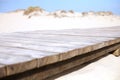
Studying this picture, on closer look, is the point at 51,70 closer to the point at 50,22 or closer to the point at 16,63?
the point at 16,63

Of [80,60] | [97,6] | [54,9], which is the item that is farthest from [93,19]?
[80,60]

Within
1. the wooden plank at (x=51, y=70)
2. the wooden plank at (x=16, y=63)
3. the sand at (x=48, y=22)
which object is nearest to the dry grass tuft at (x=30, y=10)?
the sand at (x=48, y=22)

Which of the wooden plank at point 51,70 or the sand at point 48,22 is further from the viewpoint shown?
the sand at point 48,22

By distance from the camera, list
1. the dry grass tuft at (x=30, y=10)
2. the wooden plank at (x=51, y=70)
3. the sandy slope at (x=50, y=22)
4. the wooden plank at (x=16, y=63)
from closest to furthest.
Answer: the wooden plank at (x=16, y=63) < the wooden plank at (x=51, y=70) < the sandy slope at (x=50, y=22) < the dry grass tuft at (x=30, y=10)

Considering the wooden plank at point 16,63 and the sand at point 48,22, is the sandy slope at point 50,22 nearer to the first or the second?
the sand at point 48,22

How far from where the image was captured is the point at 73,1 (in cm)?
1009

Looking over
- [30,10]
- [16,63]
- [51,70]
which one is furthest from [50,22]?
[16,63]

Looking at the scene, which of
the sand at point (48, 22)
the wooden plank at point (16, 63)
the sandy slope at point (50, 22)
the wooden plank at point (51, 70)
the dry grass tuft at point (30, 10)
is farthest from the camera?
the dry grass tuft at point (30, 10)

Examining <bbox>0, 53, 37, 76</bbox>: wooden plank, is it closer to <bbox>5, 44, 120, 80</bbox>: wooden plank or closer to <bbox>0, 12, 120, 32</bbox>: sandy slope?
<bbox>5, 44, 120, 80</bbox>: wooden plank

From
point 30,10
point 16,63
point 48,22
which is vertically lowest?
point 48,22

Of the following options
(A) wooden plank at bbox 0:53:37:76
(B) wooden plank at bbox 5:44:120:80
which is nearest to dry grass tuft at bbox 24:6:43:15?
(B) wooden plank at bbox 5:44:120:80

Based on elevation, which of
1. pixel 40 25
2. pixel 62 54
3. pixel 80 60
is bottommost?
pixel 40 25

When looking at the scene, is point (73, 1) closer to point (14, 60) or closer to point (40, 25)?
point (40, 25)

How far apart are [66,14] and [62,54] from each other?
9779 mm
